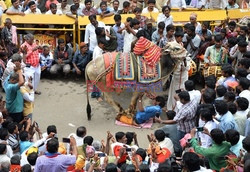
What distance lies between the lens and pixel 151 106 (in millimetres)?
9766

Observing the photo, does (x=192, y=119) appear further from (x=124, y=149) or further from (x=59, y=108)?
(x=59, y=108)

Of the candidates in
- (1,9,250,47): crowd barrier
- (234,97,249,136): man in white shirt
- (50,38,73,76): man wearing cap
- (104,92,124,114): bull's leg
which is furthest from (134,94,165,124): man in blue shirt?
(1,9,250,47): crowd barrier

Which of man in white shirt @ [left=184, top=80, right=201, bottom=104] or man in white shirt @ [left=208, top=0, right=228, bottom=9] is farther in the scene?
man in white shirt @ [left=208, top=0, right=228, bottom=9]

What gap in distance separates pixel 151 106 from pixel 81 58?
2507mm

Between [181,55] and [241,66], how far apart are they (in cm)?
112

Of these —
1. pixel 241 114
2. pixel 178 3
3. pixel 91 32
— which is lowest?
pixel 241 114

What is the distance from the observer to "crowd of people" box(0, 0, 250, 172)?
21.9 ft

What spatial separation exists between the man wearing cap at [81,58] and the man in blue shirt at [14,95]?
2534 millimetres

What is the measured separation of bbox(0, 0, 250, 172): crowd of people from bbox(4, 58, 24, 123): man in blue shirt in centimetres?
2

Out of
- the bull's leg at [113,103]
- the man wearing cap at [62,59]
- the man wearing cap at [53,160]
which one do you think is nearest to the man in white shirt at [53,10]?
the man wearing cap at [62,59]

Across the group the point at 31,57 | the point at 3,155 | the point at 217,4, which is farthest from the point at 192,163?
the point at 217,4

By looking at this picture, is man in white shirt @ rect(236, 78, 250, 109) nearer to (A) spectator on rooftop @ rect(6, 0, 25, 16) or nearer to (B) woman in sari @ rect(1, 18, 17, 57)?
(B) woman in sari @ rect(1, 18, 17, 57)

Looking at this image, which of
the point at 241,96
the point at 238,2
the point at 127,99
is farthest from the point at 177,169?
the point at 238,2

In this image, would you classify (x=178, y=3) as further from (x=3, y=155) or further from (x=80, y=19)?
(x=3, y=155)
